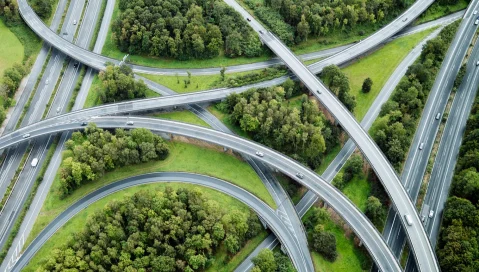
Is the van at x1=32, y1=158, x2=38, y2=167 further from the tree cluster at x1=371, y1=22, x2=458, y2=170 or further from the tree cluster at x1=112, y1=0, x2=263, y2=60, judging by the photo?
the tree cluster at x1=371, y1=22, x2=458, y2=170

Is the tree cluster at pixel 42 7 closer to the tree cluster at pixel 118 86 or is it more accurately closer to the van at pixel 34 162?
the tree cluster at pixel 118 86

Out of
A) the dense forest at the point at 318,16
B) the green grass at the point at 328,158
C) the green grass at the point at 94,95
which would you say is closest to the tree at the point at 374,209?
the green grass at the point at 328,158

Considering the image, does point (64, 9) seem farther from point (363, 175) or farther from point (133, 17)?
point (363, 175)

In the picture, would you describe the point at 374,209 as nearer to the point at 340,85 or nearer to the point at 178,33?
the point at 340,85

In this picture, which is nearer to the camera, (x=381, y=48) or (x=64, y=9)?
(x=381, y=48)

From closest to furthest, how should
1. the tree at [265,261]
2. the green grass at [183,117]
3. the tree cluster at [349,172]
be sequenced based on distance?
the tree at [265,261]
the tree cluster at [349,172]
the green grass at [183,117]

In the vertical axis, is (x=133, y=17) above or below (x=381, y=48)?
above

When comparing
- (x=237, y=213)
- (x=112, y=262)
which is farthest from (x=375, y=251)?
(x=112, y=262)
